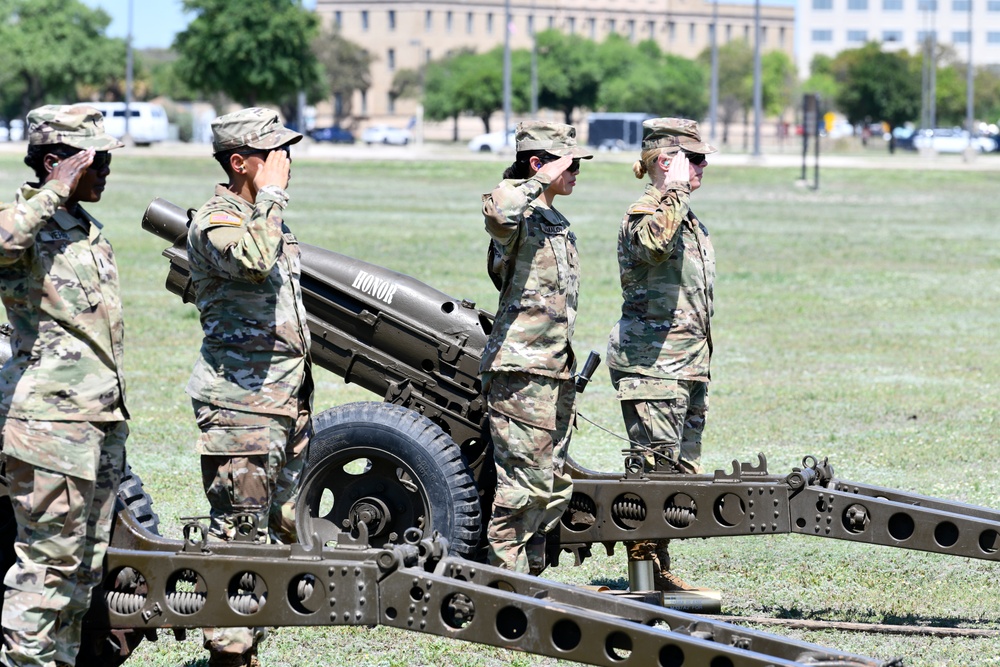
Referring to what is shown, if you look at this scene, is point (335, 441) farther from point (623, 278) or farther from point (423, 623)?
point (423, 623)

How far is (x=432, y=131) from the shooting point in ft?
416

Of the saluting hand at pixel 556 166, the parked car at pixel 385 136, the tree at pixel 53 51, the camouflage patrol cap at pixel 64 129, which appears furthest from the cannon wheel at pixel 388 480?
the tree at pixel 53 51

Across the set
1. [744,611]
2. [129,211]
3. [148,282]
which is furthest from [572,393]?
[129,211]

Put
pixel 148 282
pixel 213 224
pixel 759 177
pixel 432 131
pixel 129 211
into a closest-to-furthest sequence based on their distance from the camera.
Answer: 1. pixel 213 224
2. pixel 148 282
3. pixel 129 211
4. pixel 759 177
5. pixel 432 131

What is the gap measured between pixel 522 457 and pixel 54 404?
1992 millimetres

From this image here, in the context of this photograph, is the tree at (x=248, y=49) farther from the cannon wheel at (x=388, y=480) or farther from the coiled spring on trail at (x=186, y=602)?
the coiled spring on trail at (x=186, y=602)

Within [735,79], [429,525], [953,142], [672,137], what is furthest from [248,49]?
[429,525]

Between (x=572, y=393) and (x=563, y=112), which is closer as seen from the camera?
(x=572, y=393)

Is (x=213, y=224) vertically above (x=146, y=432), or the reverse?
(x=213, y=224)

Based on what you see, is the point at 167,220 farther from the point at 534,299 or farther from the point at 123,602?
the point at 123,602

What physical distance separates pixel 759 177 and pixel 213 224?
44.5m

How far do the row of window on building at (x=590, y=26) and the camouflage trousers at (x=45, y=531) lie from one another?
124498 mm

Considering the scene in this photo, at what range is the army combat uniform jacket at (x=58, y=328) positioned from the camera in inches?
197

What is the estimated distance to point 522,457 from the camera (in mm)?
6277
